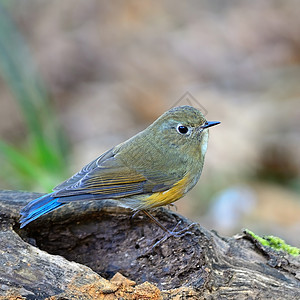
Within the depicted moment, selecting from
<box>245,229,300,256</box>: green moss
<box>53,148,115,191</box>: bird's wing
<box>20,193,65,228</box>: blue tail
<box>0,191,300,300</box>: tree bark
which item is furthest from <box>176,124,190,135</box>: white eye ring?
<box>20,193,65,228</box>: blue tail

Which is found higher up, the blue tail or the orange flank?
the orange flank

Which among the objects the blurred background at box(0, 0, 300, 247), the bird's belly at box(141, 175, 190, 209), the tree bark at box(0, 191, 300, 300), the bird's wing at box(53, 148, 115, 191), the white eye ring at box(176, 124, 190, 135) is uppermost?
the blurred background at box(0, 0, 300, 247)

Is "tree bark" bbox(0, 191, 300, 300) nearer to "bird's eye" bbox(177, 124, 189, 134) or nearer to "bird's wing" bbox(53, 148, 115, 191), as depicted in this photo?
"bird's wing" bbox(53, 148, 115, 191)

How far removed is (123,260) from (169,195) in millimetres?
569

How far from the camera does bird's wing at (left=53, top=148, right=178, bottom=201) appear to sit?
3359 mm

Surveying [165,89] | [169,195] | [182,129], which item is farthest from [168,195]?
[165,89]

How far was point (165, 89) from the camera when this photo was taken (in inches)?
323

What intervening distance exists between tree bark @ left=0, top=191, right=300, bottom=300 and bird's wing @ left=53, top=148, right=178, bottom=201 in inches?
3.8

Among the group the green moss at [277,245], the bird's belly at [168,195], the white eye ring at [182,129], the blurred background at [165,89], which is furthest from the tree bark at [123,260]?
the blurred background at [165,89]

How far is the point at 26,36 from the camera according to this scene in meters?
9.02

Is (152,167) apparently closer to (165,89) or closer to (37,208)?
(37,208)

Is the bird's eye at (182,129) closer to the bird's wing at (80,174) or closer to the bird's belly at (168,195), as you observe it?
the bird's belly at (168,195)

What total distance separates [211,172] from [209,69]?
2.67 metres

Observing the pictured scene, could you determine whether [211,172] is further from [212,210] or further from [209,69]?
[209,69]
